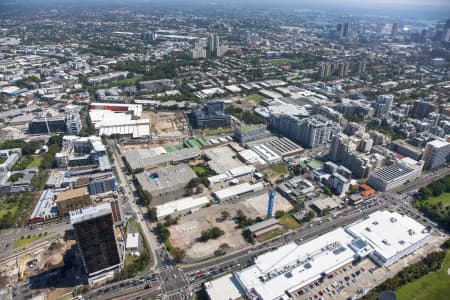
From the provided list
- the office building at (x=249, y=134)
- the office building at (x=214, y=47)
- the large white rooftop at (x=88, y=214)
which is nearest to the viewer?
the large white rooftop at (x=88, y=214)

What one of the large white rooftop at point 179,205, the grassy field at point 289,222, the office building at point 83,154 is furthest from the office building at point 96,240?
the grassy field at point 289,222

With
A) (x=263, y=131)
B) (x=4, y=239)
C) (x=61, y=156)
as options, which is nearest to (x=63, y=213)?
(x=4, y=239)

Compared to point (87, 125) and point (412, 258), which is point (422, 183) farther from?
point (87, 125)

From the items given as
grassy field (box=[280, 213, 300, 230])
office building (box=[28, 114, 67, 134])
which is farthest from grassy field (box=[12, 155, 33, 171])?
grassy field (box=[280, 213, 300, 230])

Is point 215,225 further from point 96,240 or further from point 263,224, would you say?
point 96,240

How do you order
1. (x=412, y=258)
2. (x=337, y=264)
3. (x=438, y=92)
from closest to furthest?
1. (x=337, y=264)
2. (x=412, y=258)
3. (x=438, y=92)

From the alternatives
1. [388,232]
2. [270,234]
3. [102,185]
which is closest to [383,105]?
[388,232]

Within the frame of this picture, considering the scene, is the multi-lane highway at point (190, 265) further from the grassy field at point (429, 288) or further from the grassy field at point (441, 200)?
the grassy field at point (429, 288)
